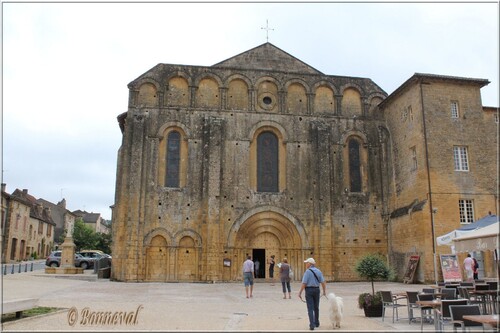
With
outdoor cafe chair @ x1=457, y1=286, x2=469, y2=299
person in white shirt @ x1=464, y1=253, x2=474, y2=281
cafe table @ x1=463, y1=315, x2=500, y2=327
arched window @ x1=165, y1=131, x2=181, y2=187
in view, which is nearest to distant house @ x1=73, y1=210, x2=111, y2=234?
arched window @ x1=165, y1=131, x2=181, y2=187

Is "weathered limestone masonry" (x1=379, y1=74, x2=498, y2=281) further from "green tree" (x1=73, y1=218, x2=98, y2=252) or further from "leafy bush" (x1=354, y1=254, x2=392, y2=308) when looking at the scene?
"green tree" (x1=73, y1=218, x2=98, y2=252)

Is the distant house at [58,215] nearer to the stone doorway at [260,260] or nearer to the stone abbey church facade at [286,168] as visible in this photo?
the stone abbey church facade at [286,168]

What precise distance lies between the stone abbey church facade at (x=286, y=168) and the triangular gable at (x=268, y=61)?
0.07 metres

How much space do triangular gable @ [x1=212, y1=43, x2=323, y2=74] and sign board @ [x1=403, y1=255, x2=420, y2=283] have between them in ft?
41.5

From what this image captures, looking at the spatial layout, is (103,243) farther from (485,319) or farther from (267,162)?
(485,319)

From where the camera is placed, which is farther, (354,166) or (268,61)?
(268,61)

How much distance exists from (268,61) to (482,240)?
67.5 feet

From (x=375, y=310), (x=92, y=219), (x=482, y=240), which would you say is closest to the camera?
(x=482, y=240)

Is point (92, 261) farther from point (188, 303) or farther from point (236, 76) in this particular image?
point (188, 303)

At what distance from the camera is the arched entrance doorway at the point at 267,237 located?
82.4 ft

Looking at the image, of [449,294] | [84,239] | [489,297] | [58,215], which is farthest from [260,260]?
[58,215]

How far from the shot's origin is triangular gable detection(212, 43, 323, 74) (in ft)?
91.7

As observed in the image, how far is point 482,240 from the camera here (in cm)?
988

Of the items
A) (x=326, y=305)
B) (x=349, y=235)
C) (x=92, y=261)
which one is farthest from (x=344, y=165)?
(x=92, y=261)
